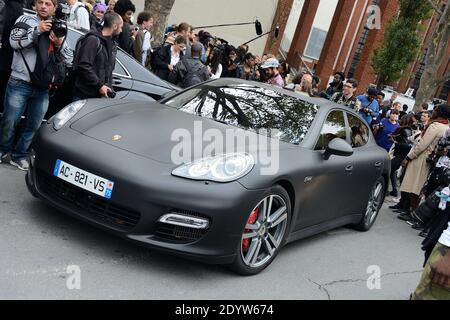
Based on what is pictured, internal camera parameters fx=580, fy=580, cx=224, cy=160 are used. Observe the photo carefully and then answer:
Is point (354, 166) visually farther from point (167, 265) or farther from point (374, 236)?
point (167, 265)

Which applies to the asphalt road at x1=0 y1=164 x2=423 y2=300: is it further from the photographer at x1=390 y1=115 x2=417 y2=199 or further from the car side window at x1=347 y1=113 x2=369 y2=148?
the photographer at x1=390 y1=115 x2=417 y2=199

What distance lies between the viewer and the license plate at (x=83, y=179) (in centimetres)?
412

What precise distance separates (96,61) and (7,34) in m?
0.94

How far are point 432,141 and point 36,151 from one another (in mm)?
6146

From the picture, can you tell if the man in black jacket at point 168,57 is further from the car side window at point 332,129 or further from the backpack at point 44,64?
the car side window at point 332,129

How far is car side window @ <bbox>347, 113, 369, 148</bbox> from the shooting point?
246 inches

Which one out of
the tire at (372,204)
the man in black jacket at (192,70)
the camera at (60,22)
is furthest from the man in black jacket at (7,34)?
the tire at (372,204)

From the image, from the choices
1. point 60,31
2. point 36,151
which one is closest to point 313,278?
point 36,151

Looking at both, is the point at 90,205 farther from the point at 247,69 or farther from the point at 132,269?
the point at 247,69

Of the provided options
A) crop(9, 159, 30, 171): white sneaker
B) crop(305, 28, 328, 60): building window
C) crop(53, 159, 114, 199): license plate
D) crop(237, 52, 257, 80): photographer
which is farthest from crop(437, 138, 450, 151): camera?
crop(305, 28, 328, 60): building window

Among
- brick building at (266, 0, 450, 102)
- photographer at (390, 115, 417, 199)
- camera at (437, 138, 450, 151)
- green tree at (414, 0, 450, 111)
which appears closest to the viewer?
camera at (437, 138, 450, 151)

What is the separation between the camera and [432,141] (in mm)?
8680

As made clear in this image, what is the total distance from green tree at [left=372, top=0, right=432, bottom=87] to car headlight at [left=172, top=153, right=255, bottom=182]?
23.8 m

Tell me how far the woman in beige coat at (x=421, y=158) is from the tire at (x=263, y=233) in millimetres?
4619
